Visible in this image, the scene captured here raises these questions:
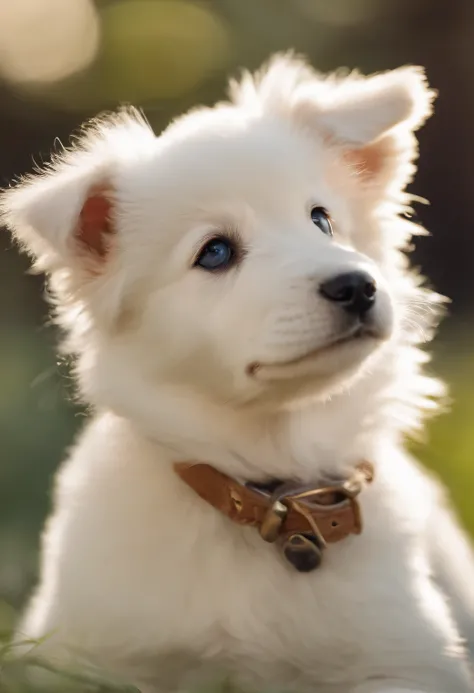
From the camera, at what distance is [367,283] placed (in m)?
2.14

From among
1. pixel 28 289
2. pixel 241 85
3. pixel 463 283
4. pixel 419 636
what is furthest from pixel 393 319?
pixel 463 283

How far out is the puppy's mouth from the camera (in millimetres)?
2183

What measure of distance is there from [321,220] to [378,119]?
0.32 metres

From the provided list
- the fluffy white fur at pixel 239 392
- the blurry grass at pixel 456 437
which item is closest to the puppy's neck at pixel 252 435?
the fluffy white fur at pixel 239 392

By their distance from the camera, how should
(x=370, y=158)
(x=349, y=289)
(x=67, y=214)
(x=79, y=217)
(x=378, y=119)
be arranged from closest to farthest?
(x=349, y=289) → (x=67, y=214) → (x=79, y=217) → (x=378, y=119) → (x=370, y=158)

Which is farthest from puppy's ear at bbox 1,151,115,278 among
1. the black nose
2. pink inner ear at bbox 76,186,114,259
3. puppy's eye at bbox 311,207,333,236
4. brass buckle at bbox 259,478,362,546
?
brass buckle at bbox 259,478,362,546

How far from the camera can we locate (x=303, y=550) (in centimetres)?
236

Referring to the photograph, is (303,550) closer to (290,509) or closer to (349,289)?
(290,509)

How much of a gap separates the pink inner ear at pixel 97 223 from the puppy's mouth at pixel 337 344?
2.01 ft

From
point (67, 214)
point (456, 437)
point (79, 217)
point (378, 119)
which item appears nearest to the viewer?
point (67, 214)

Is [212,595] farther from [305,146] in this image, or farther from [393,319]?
[305,146]

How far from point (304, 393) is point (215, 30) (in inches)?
148

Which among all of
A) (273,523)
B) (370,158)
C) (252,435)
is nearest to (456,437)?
(370,158)

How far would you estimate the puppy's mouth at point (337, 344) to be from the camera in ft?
7.16
